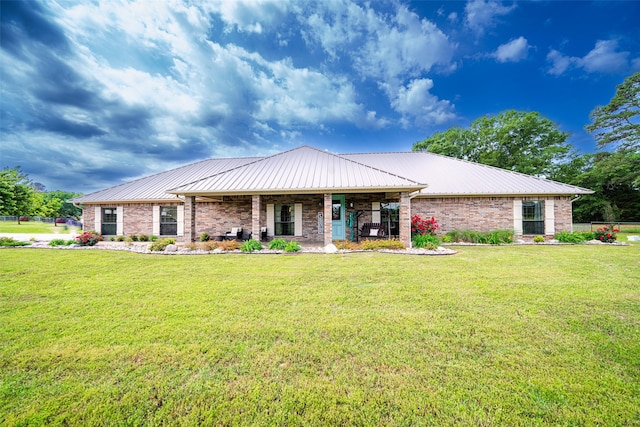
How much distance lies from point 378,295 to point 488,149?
29.7 m

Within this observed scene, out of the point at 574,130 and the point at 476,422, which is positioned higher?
the point at 574,130

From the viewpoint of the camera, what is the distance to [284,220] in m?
13.4

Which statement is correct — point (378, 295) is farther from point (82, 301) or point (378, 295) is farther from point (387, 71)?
point (387, 71)

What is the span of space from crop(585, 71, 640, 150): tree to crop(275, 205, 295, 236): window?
3172cm

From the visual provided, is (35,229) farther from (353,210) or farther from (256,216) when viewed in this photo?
(353,210)

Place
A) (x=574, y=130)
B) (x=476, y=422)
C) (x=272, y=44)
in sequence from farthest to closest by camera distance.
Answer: (x=574, y=130) → (x=272, y=44) → (x=476, y=422)

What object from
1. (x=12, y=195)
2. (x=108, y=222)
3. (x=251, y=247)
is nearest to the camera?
(x=251, y=247)

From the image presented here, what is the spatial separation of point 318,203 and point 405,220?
16.6 feet

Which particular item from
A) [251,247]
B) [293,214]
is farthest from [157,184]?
[251,247]

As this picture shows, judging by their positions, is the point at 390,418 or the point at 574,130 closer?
the point at 390,418

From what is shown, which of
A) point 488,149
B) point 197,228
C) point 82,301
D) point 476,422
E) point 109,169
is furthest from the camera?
point 109,169

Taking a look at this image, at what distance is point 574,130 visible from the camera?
23828 mm

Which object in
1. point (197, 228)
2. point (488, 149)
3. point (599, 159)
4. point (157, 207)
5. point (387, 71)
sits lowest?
point (197, 228)

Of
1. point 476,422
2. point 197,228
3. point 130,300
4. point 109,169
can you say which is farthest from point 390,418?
point 109,169
